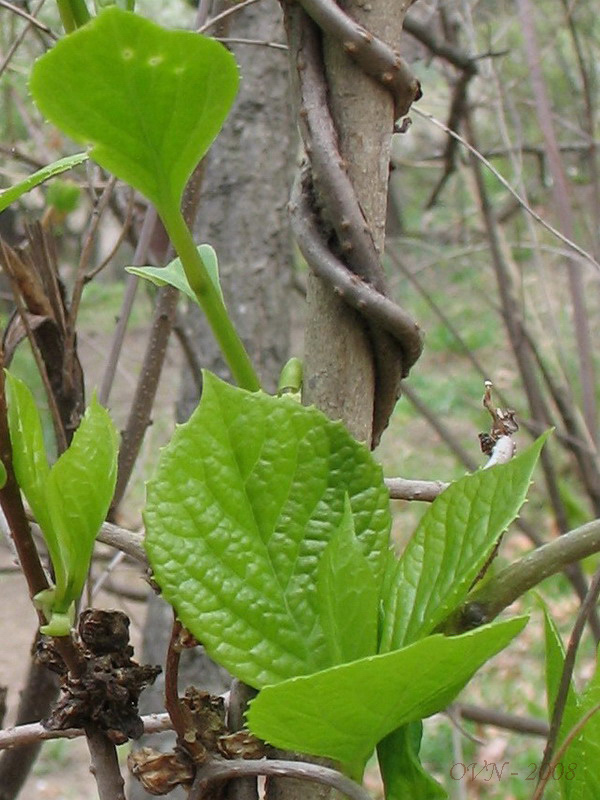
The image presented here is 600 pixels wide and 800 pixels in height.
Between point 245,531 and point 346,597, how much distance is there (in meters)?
0.03

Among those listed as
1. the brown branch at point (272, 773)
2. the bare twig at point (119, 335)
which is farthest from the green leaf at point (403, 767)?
the bare twig at point (119, 335)

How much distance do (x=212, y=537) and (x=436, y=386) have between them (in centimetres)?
371

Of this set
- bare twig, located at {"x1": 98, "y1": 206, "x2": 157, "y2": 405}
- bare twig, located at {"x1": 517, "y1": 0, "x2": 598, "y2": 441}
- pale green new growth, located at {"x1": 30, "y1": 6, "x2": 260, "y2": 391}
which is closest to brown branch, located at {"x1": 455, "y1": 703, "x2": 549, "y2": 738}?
bare twig, located at {"x1": 517, "y1": 0, "x2": 598, "y2": 441}

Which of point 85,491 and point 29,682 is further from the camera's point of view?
point 29,682

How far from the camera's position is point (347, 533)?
25 cm

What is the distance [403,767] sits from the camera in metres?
0.26

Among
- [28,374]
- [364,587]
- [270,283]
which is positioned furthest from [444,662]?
Result: [28,374]

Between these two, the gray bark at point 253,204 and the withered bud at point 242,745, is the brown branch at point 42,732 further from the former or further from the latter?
the gray bark at point 253,204

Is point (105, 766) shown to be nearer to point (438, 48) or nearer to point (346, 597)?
point (346, 597)

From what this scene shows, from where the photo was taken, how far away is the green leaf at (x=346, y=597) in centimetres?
25

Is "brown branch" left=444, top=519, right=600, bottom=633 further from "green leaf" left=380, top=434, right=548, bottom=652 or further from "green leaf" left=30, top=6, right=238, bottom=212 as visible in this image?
"green leaf" left=30, top=6, right=238, bottom=212

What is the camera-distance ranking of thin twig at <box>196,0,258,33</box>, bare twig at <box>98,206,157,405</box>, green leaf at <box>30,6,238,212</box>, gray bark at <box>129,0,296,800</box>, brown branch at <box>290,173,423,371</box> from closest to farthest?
green leaf at <box>30,6,238,212</box> → brown branch at <box>290,173,423,371</box> → thin twig at <box>196,0,258,33</box> → bare twig at <box>98,206,157,405</box> → gray bark at <box>129,0,296,800</box>

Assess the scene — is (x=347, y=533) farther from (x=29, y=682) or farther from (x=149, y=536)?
(x=29, y=682)

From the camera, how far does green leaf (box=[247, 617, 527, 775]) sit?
0.21 meters
